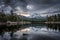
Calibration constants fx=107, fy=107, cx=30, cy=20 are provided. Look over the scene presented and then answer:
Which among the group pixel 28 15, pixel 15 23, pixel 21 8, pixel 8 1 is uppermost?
pixel 8 1

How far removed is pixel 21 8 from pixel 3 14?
67.6 inches

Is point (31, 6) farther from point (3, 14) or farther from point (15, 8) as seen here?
point (3, 14)

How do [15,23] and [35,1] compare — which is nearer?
[35,1]

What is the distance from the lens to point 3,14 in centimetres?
959

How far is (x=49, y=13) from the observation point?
1005 centimetres

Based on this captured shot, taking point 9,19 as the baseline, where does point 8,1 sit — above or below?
above

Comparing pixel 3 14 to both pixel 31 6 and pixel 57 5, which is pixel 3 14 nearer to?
pixel 31 6

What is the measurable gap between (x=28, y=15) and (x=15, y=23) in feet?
5.24

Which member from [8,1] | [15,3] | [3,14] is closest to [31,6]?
[15,3]

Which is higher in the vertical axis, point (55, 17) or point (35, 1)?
point (35, 1)

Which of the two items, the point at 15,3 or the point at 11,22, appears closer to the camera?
the point at 15,3

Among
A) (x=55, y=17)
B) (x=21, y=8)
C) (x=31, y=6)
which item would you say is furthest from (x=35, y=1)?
(x=55, y=17)

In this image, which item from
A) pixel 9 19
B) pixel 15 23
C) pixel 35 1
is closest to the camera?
pixel 35 1

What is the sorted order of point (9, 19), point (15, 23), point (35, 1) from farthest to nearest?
point (15, 23) → point (9, 19) → point (35, 1)
